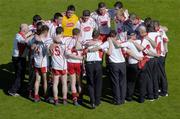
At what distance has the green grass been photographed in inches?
590

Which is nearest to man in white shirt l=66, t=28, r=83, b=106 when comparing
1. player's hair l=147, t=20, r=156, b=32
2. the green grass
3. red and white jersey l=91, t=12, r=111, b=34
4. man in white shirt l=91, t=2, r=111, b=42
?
the green grass

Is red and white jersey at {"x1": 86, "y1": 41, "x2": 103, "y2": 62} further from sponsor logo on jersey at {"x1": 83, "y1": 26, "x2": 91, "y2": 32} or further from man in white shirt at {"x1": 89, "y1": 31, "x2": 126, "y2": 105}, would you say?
sponsor logo on jersey at {"x1": 83, "y1": 26, "x2": 91, "y2": 32}

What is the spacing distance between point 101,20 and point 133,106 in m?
4.03

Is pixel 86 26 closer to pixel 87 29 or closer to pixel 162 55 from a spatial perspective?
pixel 87 29

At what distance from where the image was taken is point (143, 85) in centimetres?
1544

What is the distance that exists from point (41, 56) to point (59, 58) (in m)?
0.64

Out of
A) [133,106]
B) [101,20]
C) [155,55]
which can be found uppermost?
[101,20]

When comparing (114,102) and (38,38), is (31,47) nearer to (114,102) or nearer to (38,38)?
(38,38)

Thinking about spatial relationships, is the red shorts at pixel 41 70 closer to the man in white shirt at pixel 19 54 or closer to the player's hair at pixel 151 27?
the man in white shirt at pixel 19 54

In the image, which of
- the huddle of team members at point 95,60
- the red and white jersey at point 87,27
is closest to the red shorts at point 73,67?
the huddle of team members at point 95,60

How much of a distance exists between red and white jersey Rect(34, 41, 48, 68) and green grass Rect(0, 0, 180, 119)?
51.7 inches

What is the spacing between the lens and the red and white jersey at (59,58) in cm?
1494

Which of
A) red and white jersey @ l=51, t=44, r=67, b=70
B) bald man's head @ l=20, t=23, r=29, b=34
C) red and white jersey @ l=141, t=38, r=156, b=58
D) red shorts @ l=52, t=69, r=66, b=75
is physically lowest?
red shorts @ l=52, t=69, r=66, b=75

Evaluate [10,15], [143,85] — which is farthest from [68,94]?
[10,15]
